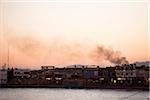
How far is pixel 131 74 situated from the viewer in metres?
19.0

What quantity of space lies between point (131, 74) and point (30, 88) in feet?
23.6

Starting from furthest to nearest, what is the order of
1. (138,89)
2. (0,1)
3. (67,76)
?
1. (67,76)
2. (138,89)
3. (0,1)

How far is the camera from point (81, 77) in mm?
20562

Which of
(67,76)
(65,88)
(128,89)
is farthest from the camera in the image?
(65,88)

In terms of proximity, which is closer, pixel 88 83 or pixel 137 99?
pixel 137 99

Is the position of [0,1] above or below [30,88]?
above

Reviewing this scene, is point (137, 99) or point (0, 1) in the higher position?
point (0, 1)

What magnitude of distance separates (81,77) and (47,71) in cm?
227

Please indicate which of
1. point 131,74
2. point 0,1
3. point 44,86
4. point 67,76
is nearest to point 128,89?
point 131,74

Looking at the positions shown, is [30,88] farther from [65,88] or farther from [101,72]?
[101,72]

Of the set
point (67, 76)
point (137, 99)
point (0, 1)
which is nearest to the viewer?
point (0, 1)

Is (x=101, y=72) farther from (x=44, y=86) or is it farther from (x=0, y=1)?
(x=0, y=1)

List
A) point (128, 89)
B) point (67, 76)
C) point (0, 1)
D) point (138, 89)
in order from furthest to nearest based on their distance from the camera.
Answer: point (67, 76) < point (128, 89) < point (138, 89) < point (0, 1)

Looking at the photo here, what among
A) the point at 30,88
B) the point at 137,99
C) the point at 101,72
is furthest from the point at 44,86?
the point at 137,99
